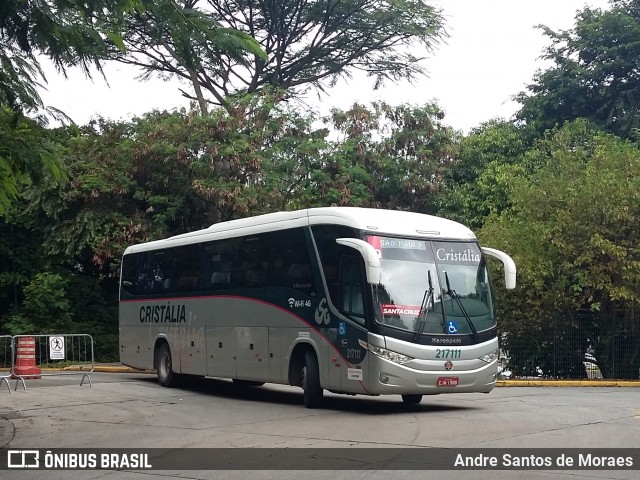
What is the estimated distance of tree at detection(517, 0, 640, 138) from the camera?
4022 cm

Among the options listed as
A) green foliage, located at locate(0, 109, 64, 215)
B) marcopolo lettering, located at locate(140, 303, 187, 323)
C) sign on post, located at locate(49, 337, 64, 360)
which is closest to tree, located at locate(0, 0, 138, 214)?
green foliage, located at locate(0, 109, 64, 215)

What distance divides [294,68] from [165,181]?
10.1 meters

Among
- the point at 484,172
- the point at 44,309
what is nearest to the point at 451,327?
the point at 484,172

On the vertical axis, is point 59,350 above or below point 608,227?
below

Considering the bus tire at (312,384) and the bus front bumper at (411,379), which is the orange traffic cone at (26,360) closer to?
the bus tire at (312,384)

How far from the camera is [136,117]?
35.7 meters

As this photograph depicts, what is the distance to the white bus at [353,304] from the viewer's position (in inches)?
623

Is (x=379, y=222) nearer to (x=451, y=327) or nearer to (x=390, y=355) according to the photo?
(x=451, y=327)

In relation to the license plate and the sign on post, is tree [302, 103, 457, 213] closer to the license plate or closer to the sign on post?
the sign on post

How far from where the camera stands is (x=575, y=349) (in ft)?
87.7

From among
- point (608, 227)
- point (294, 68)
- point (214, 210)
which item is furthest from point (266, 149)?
point (608, 227)

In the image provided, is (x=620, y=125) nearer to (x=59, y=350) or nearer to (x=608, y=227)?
(x=608, y=227)

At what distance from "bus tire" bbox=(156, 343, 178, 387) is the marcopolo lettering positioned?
2.21ft

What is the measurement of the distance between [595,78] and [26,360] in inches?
1082
